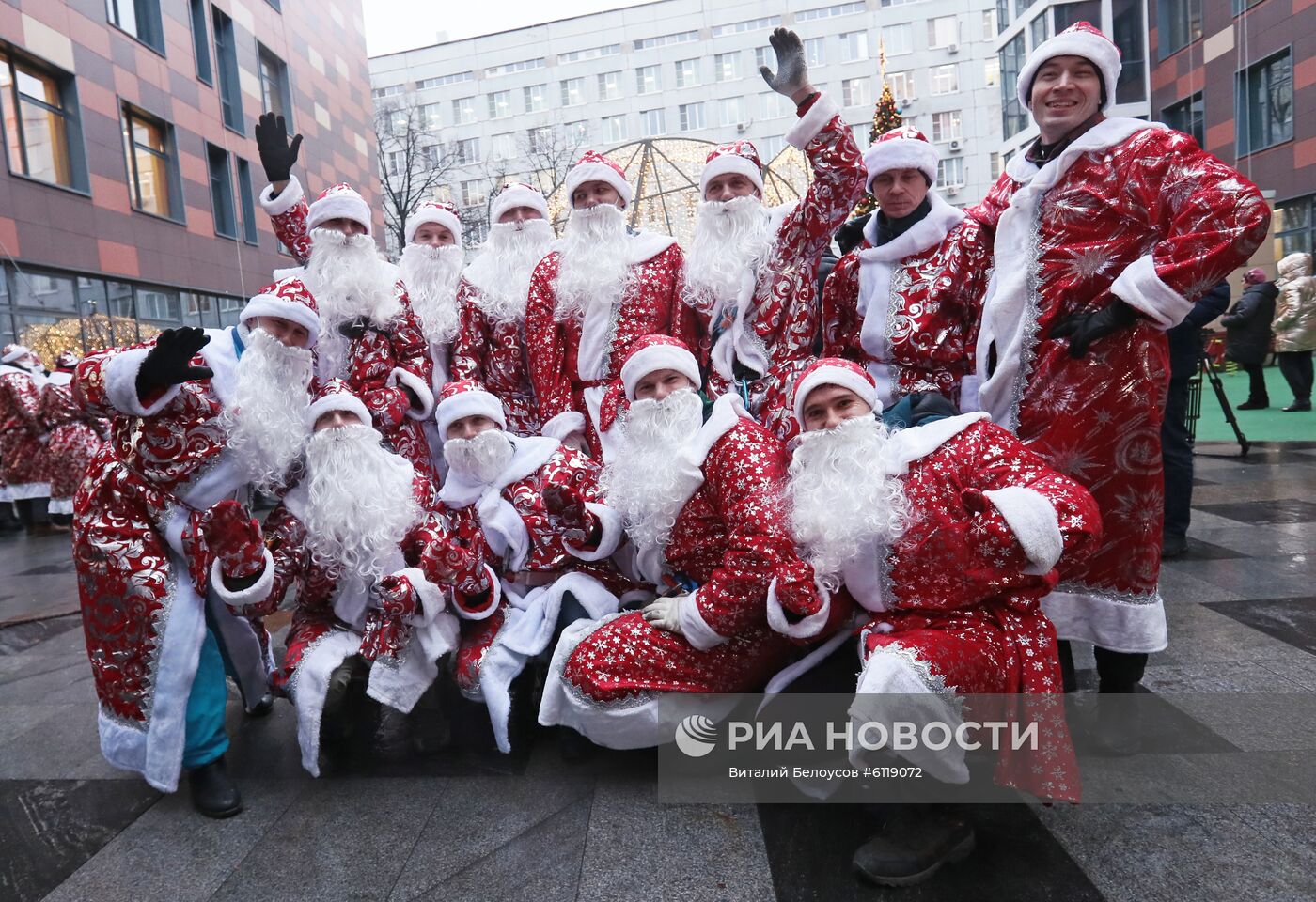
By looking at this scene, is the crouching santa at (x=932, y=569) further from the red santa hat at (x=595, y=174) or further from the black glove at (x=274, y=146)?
the black glove at (x=274, y=146)

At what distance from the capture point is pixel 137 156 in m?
12.7

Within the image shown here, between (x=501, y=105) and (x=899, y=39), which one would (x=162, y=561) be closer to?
(x=899, y=39)

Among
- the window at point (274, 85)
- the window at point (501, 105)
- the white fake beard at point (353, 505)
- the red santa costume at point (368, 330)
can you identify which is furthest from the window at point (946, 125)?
the white fake beard at point (353, 505)

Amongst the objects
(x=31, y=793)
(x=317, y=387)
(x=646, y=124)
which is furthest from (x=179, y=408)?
(x=646, y=124)

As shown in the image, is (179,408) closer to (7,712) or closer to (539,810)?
(539,810)

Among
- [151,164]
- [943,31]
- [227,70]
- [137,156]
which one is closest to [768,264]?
[137,156]

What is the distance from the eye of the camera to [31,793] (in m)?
2.60

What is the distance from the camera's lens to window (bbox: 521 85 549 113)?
3641 cm

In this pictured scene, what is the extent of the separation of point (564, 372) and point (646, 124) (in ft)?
115

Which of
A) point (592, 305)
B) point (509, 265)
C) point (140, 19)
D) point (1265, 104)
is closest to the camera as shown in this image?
point (592, 305)

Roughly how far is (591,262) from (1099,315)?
189 cm

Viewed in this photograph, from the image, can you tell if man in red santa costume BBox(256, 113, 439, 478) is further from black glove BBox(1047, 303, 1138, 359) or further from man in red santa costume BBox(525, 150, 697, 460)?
black glove BBox(1047, 303, 1138, 359)

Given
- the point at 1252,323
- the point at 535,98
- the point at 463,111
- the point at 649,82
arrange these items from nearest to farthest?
1. the point at 1252,323
2. the point at 649,82
3. the point at 535,98
4. the point at 463,111

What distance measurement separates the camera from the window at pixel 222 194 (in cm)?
1495
